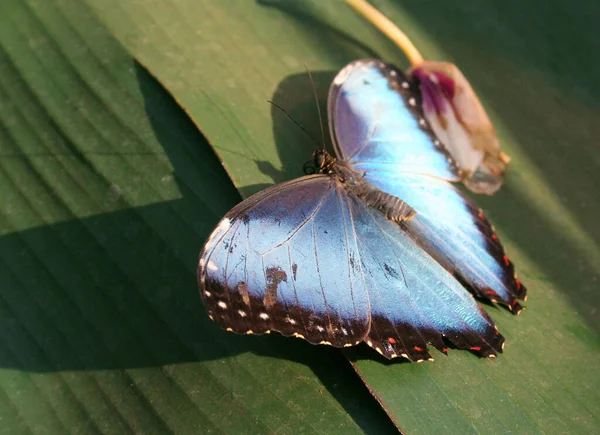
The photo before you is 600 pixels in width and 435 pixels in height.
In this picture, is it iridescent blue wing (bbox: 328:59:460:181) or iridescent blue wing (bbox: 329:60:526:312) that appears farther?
iridescent blue wing (bbox: 328:59:460:181)

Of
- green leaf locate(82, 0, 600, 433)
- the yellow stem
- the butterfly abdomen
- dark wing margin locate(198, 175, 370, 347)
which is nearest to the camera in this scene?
dark wing margin locate(198, 175, 370, 347)

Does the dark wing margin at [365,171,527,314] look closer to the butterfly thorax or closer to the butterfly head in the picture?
the butterfly thorax

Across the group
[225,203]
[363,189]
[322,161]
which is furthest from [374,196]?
[225,203]

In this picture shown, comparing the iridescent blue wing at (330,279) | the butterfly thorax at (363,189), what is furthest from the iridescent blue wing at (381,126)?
the iridescent blue wing at (330,279)

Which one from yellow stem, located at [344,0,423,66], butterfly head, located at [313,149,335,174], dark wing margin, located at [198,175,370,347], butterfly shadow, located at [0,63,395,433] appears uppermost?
yellow stem, located at [344,0,423,66]

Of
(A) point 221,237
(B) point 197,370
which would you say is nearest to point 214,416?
(B) point 197,370

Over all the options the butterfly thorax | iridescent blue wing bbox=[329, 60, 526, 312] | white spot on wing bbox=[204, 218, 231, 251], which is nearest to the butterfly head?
the butterfly thorax

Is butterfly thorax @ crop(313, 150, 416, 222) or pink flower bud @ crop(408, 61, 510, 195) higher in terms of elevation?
pink flower bud @ crop(408, 61, 510, 195)
